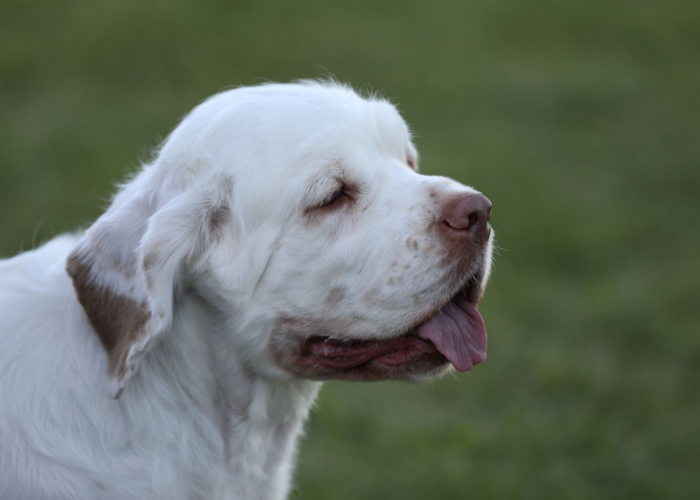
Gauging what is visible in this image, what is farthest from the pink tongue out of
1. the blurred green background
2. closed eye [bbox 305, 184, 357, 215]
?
the blurred green background

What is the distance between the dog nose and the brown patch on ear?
113cm

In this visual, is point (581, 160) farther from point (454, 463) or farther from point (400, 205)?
point (400, 205)

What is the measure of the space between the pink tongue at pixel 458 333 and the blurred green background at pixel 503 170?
1.97 metres

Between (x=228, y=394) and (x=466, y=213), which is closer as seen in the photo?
(x=466, y=213)

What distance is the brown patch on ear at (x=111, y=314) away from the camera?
271 cm

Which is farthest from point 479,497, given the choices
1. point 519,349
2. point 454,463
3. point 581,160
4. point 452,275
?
point 581,160

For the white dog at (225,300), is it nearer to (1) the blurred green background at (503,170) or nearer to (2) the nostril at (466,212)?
(2) the nostril at (466,212)

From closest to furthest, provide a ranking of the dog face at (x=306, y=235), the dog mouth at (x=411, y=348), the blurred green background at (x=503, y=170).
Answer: the dog face at (x=306, y=235), the dog mouth at (x=411, y=348), the blurred green background at (x=503, y=170)

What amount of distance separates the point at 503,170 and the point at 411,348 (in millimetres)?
6133

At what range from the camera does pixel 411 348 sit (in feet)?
9.90

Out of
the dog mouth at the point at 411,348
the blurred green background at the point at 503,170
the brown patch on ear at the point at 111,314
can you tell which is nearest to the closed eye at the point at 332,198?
the dog mouth at the point at 411,348

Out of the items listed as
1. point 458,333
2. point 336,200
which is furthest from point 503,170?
point 336,200

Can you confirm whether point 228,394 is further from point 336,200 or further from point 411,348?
point 336,200

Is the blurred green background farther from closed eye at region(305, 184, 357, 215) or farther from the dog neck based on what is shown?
closed eye at region(305, 184, 357, 215)
